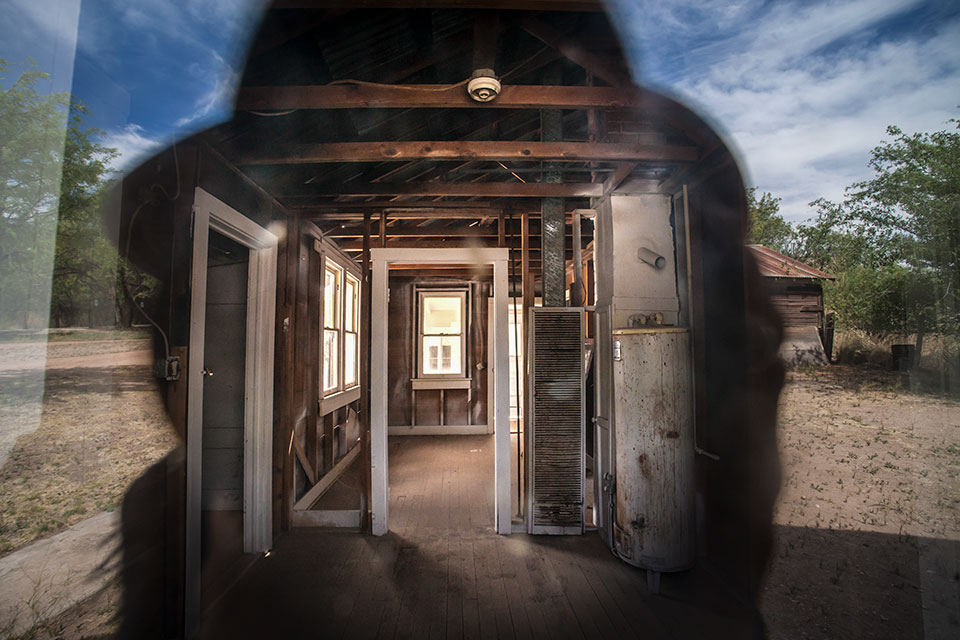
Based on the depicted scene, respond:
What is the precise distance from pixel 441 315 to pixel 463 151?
4.00 m

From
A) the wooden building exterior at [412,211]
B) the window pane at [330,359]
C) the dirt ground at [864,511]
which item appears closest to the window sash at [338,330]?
the window pane at [330,359]

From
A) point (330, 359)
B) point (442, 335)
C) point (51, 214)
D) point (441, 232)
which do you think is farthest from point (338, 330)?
point (51, 214)

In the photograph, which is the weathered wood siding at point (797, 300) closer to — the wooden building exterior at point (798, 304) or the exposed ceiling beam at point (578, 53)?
the wooden building exterior at point (798, 304)

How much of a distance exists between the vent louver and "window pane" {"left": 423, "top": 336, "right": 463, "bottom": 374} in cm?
346

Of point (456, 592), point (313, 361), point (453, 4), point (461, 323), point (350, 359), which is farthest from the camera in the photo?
point (461, 323)

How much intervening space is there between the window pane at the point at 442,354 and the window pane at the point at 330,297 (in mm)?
2013

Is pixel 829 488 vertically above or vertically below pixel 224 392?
below

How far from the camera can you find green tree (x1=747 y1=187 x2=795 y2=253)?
1686 mm

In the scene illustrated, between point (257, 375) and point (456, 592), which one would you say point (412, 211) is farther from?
point (456, 592)

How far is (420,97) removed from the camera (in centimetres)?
190

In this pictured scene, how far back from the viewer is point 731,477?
2238 mm

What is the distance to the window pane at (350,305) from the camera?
4.60 meters

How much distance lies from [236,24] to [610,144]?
1.85m

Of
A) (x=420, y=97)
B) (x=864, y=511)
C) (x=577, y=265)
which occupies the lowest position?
(x=864, y=511)
